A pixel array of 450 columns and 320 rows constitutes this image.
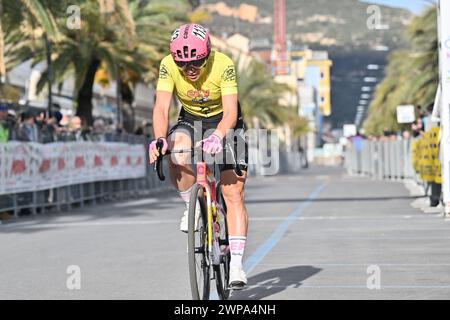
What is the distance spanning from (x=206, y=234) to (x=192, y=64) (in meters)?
1.05

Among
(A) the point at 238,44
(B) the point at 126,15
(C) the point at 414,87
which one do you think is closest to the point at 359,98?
(A) the point at 238,44

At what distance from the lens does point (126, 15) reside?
29.4 metres

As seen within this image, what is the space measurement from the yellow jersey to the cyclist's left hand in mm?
→ 445

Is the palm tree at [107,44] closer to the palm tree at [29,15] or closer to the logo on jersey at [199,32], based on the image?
the palm tree at [29,15]

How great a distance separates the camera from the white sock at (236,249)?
7656 mm

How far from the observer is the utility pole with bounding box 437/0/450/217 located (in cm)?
1587

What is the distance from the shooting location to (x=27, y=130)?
21000 millimetres

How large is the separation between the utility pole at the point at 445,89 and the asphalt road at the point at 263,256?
569 millimetres

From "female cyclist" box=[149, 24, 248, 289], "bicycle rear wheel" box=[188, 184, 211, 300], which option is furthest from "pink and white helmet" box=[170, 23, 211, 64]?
"bicycle rear wheel" box=[188, 184, 211, 300]

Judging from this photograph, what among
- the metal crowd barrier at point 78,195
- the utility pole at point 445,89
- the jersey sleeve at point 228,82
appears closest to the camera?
the jersey sleeve at point 228,82

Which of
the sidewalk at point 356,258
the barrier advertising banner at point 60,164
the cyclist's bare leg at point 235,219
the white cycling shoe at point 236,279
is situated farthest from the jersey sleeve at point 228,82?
the barrier advertising banner at point 60,164

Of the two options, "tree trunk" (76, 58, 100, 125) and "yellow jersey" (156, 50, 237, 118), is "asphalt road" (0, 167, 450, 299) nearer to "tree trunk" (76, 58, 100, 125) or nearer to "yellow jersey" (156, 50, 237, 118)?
"yellow jersey" (156, 50, 237, 118)

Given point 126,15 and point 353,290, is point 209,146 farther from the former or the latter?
point 126,15

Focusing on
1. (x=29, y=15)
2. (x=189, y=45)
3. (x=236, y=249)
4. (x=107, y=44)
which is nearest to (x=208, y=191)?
(x=236, y=249)
